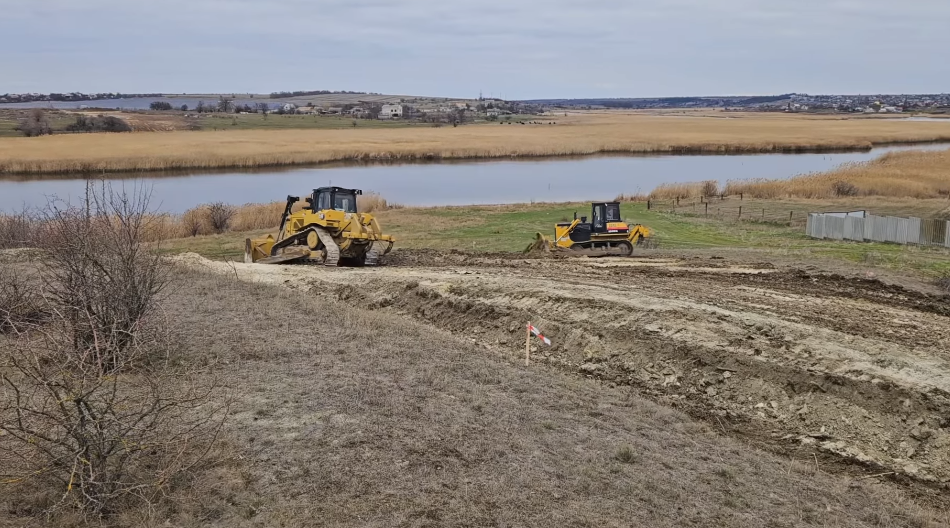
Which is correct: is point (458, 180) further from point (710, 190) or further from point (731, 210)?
point (731, 210)

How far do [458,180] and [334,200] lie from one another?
39278 millimetres

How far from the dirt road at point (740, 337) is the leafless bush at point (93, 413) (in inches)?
262

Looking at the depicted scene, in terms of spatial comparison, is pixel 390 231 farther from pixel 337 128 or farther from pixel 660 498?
pixel 337 128

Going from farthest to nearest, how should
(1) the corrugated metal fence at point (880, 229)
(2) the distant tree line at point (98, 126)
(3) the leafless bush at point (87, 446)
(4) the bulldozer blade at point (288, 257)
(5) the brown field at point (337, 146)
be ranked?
1. (2) the distant tree line at point (98, 126)
2. (5) the brown field at point (337, 146)
3. (1) the corrugated metal fence at point (880, 229)
4. (4) the bulldozer blade at point (288, 257)
5. (3) the leafless bush at point (87, 446)

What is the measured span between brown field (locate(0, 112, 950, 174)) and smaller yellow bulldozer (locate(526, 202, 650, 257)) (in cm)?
4640

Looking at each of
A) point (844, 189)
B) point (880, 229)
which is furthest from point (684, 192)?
point (880, 229)

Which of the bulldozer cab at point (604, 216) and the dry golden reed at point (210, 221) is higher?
the bulldozer cab at point (604, 216)

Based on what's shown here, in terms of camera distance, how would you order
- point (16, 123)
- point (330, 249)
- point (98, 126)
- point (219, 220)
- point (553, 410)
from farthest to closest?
point (16, 123)
point (98, 126)
point (219, 220)
point (330, 249)
point (553, 410)

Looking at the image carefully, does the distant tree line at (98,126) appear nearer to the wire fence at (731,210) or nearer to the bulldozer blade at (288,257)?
the wire fence at (731,210)

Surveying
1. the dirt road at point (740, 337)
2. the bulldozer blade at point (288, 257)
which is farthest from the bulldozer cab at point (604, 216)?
the bulldozer blade at point (288, 257)

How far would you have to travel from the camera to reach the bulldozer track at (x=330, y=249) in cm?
2302

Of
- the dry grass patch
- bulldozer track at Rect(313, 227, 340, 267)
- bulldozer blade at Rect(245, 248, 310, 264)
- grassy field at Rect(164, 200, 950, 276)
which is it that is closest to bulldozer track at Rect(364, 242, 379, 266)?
bulldozer track at Rect(313, 227, 340, 267)

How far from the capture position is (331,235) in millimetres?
23484

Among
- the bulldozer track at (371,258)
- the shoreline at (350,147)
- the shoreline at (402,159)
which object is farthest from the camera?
the shoreline at (350,147)
